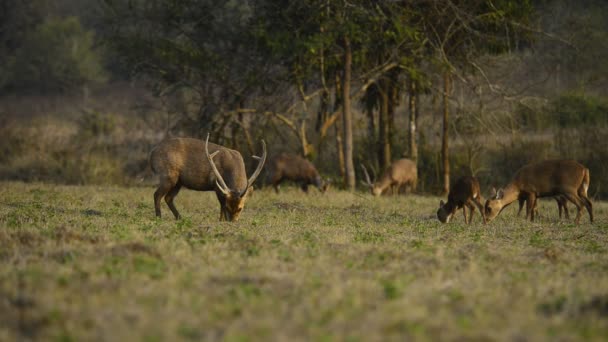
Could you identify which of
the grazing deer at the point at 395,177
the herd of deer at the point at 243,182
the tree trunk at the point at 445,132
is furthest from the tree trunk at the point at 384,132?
the herd of deer at the point at 243,182

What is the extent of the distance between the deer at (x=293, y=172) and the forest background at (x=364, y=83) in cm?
88

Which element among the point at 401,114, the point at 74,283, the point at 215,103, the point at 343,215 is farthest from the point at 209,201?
the point at 401,114

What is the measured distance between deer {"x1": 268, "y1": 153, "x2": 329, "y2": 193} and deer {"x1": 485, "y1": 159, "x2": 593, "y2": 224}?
6831 mm

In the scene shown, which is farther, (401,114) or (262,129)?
(401,114)

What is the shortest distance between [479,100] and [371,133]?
472 centimetres

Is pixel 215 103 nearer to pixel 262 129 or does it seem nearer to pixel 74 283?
pixel 262 129

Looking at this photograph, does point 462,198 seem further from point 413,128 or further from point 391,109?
point 391,109

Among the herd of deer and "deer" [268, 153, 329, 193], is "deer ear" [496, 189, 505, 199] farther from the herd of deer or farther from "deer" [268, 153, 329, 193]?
"deer" [268, 153, 329, 193]

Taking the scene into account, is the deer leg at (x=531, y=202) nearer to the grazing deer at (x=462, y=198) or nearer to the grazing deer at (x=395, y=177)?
the grazing deer at (x=462, y=198)

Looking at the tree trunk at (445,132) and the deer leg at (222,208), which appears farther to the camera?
the tree trunk at (445,132)

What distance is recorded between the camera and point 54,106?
40.6 m

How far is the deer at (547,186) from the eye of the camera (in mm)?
13219

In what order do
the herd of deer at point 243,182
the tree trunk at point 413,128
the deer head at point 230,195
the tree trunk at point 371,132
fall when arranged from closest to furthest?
1. the deer head at point 230,195
2. the herd of deer at point 243,182
3. the tree trunk at point 413,128
4. the tree trunk at point 371,132

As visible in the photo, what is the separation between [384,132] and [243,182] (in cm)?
1049
